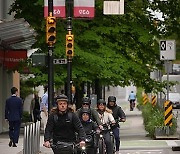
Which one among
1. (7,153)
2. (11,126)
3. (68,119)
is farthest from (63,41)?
(68,119)

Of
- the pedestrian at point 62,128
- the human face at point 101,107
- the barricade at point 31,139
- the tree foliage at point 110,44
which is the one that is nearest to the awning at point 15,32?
the tree foliage at point 110,44

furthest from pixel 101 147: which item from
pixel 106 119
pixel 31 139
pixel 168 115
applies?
pixel 168 115

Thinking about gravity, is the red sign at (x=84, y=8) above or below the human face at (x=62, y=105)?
above

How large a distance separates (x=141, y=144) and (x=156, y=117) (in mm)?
3587

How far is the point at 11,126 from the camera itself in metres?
24.6

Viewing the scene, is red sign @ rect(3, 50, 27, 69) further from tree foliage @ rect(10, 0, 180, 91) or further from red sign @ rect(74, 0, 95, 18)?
red sign @ rect(74, 0, 95, 18)

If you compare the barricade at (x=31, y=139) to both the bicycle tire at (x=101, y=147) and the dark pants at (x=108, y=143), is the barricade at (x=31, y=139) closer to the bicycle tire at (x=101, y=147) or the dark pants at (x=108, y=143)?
the bicycle tire at (x=101, y=147)

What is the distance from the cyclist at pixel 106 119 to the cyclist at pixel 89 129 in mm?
2023

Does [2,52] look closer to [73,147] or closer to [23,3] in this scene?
[23,3]

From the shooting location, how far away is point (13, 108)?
24.0m

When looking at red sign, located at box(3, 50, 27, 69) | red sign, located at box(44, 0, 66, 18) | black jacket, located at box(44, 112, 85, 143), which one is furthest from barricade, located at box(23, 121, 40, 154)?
red sign, located at box(3, 50, 27, 69)

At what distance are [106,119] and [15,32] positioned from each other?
34.0ft

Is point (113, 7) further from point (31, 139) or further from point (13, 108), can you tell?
point (31, 139)

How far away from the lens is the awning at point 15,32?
88.0ft
